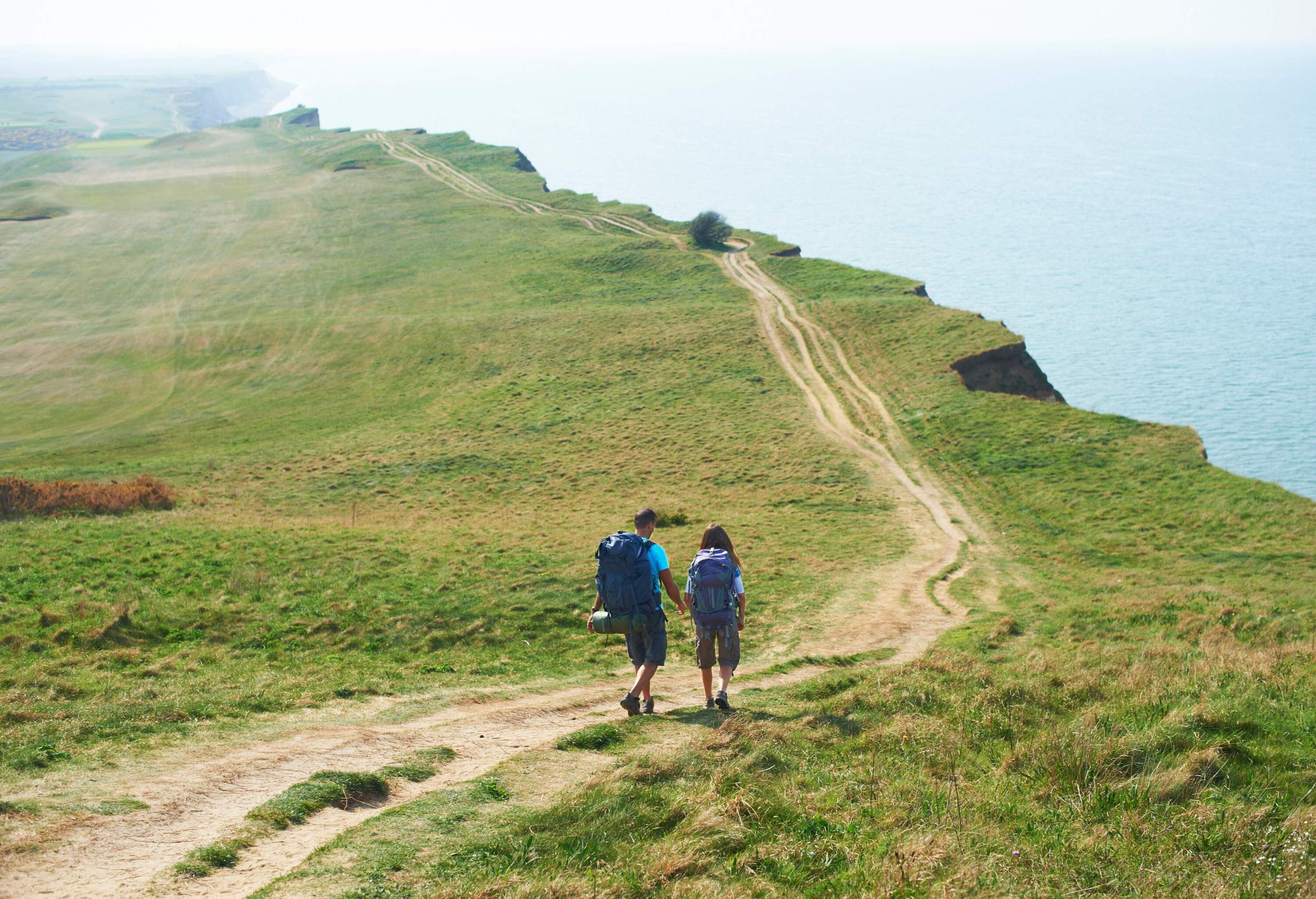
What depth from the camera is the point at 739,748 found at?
10.3 metres

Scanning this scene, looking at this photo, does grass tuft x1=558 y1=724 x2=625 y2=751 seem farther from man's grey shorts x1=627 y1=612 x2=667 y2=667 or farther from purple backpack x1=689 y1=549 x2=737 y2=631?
purple backpack x1=689 y1=549 x2=737 y2=631

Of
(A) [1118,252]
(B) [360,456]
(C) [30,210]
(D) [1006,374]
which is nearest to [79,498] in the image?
(B) [360,456]

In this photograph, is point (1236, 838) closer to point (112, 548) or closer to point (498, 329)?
point (112, 548)

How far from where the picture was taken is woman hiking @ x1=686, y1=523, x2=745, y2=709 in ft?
39.5

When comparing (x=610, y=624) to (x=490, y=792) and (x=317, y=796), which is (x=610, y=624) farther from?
(x=317, y=796)

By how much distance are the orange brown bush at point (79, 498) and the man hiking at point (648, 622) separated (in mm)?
23056

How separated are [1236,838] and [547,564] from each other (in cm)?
1764

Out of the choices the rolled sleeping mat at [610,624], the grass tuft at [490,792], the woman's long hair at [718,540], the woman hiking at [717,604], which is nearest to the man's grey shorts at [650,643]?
the rolled sleeping mat at [610,624]

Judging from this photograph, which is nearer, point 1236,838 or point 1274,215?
point 1236,838

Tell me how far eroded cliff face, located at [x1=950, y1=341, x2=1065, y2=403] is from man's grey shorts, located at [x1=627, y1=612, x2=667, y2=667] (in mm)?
37748

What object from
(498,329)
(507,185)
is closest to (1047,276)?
(507,185)

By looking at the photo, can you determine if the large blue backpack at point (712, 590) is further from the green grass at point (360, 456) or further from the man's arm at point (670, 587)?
the green grass at point (360, 456)

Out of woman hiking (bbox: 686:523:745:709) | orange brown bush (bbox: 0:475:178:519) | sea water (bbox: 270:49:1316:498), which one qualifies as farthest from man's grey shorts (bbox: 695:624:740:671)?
sea water (bbox: 270:49:1316:498)

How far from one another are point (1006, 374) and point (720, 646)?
132 ft
